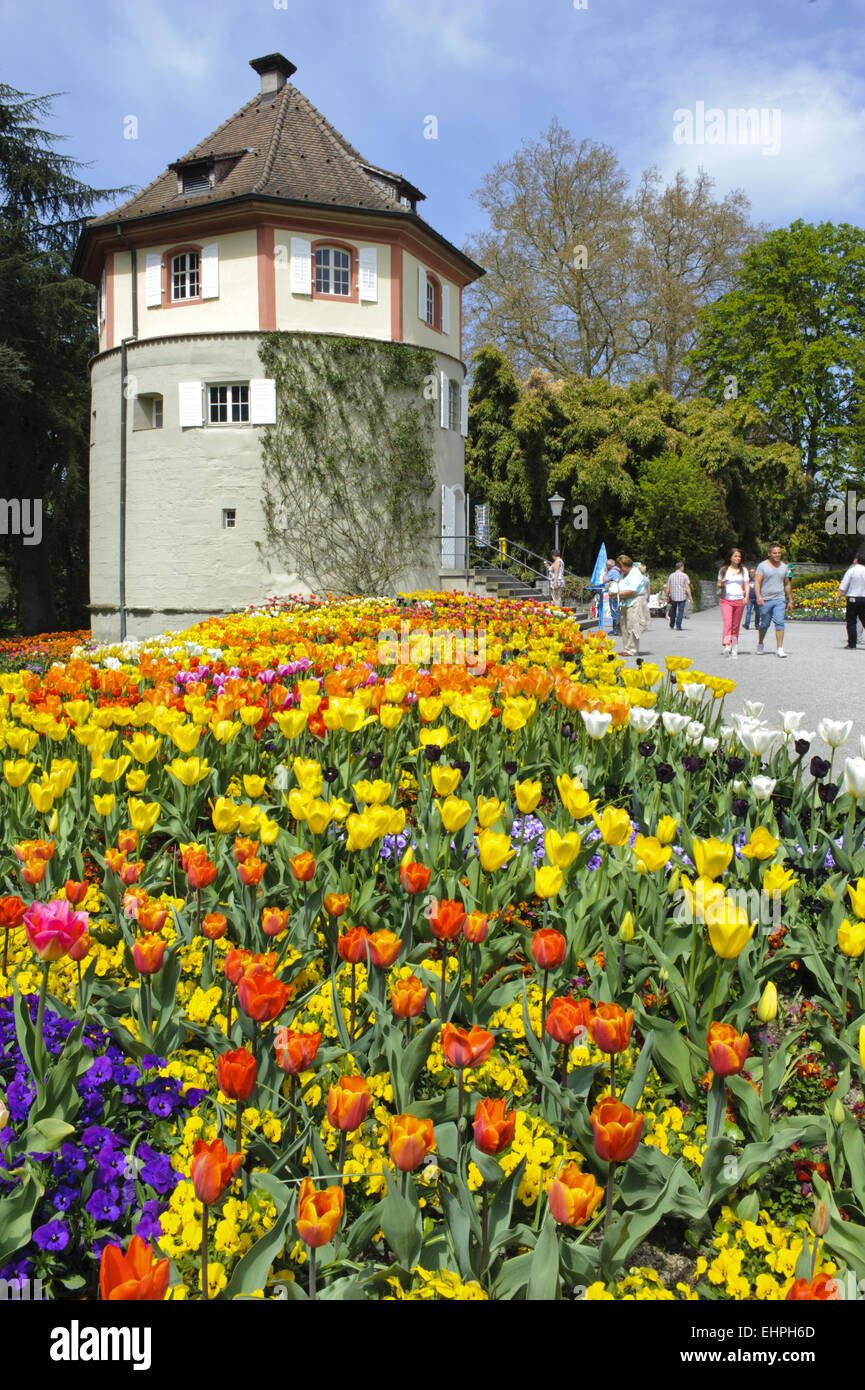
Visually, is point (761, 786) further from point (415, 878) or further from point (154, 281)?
point (154, 281)

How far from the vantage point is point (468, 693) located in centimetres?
432

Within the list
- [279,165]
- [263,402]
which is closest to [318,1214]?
[263,402]

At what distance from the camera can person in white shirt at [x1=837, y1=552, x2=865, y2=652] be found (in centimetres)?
1541

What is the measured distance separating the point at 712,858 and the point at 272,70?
2668 cm

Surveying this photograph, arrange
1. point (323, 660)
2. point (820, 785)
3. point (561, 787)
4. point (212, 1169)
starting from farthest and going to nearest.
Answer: point (323, 660) → point (820, 785) → point (561, 787) → point (212, 1169)

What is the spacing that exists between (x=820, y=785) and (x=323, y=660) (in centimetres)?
359

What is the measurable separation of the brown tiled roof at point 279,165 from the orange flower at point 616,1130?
69.2 ft

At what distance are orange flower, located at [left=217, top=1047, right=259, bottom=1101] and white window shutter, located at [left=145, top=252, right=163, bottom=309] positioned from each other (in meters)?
21.9

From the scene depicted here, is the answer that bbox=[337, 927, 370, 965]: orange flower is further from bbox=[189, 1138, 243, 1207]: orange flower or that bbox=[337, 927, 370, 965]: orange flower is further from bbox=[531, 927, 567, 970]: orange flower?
bbox=[189, 1138, 243, 1207]: orange flower

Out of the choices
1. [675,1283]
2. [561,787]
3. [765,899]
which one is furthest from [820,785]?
[675,1283]

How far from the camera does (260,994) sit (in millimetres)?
1668

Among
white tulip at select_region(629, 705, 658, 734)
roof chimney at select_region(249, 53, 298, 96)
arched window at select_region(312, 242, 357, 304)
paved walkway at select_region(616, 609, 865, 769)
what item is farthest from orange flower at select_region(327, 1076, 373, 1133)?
roof chimney at select_region(249, 53, 298, 96)

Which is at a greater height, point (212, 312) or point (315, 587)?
point (212, 312)

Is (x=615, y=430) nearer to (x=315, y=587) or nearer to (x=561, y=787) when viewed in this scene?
(x=315, y=587)
